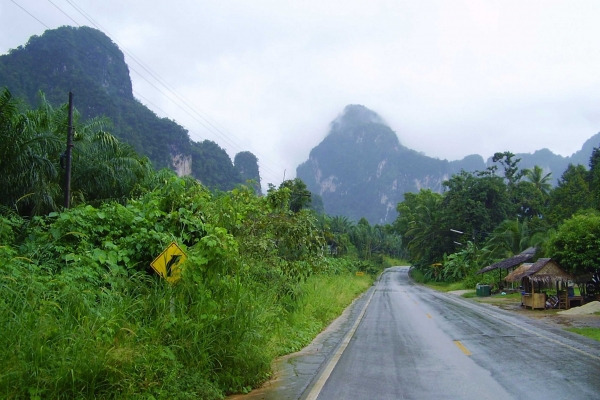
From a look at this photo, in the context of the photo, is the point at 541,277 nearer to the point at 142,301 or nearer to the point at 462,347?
the point at 462,347

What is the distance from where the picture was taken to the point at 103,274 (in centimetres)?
696

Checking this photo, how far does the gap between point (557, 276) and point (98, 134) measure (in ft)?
78.0

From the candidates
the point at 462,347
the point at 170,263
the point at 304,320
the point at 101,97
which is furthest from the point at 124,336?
the point at 101,97

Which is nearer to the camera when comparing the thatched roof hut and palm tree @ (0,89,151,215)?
palm tree @ (0,89,151,215)

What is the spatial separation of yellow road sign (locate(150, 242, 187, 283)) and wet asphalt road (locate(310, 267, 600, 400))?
253cm

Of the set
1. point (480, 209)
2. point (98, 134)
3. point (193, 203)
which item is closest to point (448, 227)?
point (480, 209)

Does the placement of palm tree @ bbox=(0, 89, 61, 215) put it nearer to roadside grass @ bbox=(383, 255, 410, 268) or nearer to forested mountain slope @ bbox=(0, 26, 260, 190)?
forested mountain slope @ bbox=(0, 26, 260, 190)

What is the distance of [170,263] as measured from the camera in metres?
7.71

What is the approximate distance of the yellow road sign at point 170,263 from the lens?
7.27m

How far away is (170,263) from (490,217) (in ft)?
180

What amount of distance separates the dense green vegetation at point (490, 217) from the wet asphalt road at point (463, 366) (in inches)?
858

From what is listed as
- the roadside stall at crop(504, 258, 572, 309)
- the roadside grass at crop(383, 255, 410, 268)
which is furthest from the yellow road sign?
the roadside grass at crop(383, 255, 410, 268)

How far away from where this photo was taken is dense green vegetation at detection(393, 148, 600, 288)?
4566 centimetres

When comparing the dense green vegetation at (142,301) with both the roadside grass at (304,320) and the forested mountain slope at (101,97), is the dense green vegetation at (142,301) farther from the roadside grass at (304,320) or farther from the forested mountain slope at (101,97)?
the forested mountain slope at (101,97)
